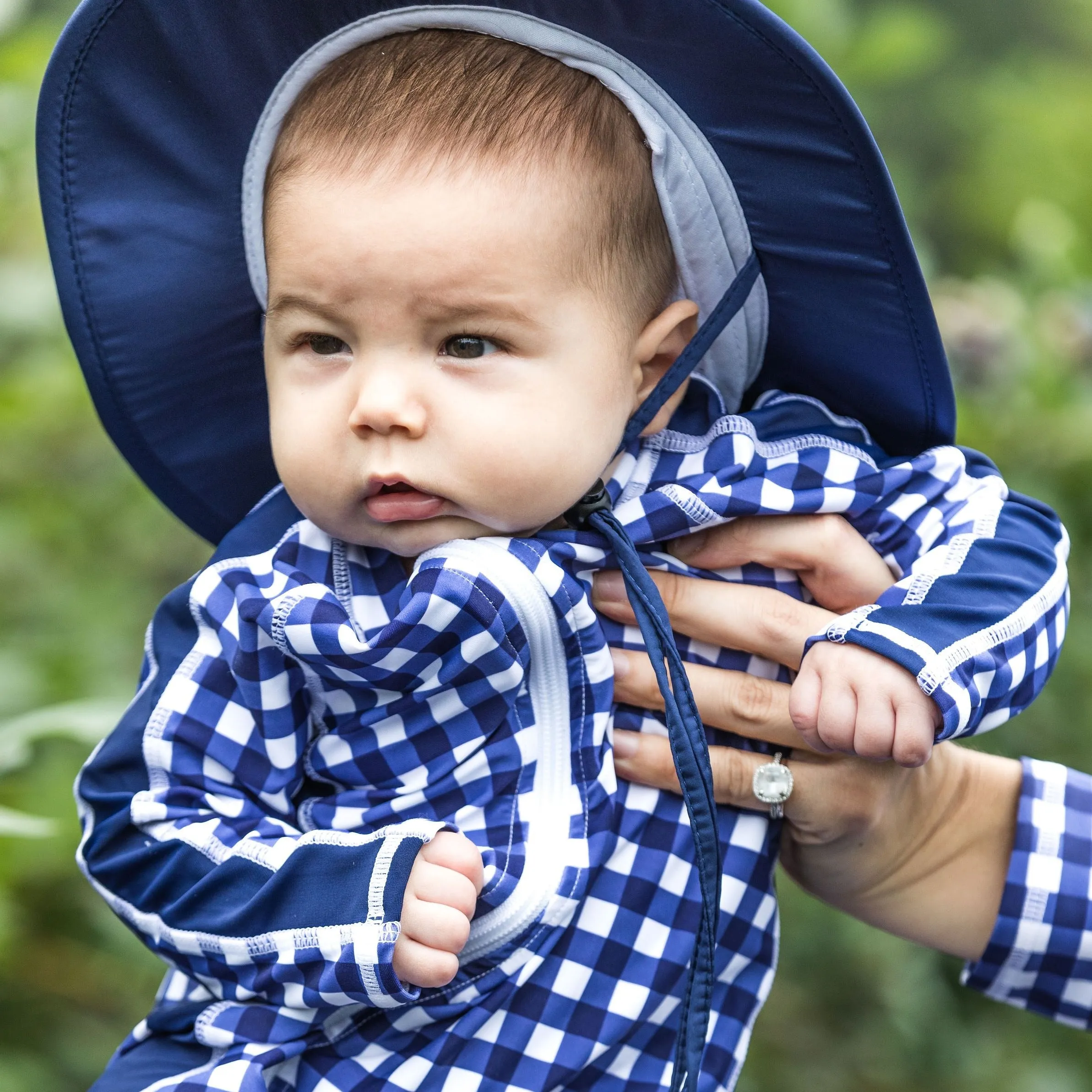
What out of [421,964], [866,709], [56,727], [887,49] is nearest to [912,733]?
[866,709]

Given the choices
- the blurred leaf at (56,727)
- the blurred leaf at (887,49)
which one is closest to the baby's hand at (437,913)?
the blurred leaf at (56,727)

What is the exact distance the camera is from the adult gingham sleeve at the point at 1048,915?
61.4 inches

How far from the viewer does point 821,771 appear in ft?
4.85

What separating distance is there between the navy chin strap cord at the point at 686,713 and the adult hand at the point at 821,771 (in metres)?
0.07

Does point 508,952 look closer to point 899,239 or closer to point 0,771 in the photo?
point 899,239

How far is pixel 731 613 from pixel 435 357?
17.1 inches

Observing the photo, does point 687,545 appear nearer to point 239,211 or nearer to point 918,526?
point 918,526

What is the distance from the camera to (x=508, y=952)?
1.31 m

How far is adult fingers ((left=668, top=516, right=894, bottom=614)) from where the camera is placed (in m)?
1.43

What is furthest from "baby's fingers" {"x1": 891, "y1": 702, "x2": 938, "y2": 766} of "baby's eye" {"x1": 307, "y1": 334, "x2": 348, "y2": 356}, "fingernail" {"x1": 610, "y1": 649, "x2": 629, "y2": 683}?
"baby's eye" {"x1": 307, "y1": 334, "x2": 348, "y2": 356}

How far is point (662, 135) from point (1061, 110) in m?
4.02

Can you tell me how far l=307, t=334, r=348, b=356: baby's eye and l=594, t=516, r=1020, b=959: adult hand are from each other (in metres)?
0.37

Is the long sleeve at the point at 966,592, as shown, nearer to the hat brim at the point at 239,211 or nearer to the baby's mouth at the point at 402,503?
the hat brim at the point at 239,211

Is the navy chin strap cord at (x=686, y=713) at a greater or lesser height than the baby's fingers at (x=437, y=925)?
greater
